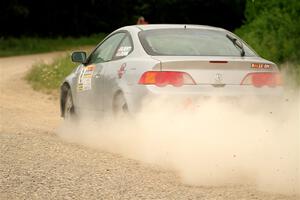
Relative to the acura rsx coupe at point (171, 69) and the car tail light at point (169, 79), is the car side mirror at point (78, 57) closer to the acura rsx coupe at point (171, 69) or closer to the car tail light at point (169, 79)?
the acura rsx coupe at point (171, 69)

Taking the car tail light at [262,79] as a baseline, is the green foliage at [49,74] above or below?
below

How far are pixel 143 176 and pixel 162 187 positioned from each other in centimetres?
53

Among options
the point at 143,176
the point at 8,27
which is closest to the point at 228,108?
the point at 143,176

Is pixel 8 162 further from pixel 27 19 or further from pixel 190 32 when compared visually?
pixel 27 19

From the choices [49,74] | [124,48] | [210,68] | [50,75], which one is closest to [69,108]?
[124,48]

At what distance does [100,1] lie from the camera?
46.6 metres

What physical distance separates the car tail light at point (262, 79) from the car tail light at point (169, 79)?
2.12 ft

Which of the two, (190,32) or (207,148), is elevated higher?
(190,32)

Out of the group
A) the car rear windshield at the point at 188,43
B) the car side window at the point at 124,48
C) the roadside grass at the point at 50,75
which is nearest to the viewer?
the car rear windshield at the point at 188,43

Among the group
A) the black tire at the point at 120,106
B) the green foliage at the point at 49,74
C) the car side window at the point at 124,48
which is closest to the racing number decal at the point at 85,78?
the car side window at the point at 124,48

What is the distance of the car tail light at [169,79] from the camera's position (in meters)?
8.45

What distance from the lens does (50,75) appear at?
20672 millimetres

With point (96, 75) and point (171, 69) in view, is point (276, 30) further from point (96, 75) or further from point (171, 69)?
point (171, 69)

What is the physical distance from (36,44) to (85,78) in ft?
91.5
